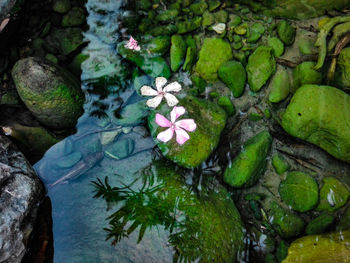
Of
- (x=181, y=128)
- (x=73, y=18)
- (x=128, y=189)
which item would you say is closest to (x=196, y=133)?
(x=181, y=128)

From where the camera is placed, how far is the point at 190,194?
2504 mm

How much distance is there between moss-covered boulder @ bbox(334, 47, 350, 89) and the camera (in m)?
2.93

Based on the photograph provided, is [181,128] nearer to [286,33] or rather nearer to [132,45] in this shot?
[132,45]

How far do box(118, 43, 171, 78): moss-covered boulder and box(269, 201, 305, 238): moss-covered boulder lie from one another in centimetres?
220

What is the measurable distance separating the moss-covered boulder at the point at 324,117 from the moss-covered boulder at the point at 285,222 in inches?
35.7

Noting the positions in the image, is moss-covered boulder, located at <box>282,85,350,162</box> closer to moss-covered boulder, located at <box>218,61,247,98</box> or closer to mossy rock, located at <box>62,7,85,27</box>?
moss-covered boulder, located at <box>218,61,247,98</box>

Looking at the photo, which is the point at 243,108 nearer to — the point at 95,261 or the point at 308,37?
the point at 308,37

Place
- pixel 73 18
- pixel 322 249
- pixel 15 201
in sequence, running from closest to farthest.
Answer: pixel 15 201
pixel 322 249
pixel 73 18

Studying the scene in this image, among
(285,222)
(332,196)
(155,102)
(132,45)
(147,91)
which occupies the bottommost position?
(285,222)

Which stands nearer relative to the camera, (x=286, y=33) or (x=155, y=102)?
(x=155, y=102)

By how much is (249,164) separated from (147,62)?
185cm

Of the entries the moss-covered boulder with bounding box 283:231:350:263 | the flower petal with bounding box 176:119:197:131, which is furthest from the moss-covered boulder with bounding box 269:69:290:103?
the moss-covered boulder with bounding box 283:231:350:263

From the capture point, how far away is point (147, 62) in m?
3.13

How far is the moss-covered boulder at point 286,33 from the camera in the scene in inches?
130
